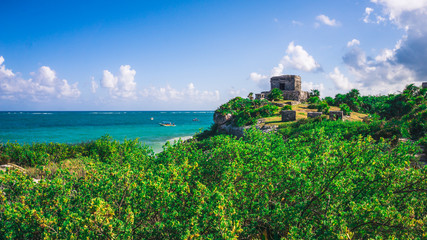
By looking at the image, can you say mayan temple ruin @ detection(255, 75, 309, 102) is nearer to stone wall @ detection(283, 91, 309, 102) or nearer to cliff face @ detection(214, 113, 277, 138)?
stone wall @ detection(283, 91, 309, 102)

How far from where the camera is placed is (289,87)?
157 feet

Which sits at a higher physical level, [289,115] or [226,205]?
[289,115]

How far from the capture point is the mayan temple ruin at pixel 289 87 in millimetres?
45681

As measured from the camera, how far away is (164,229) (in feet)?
16.9

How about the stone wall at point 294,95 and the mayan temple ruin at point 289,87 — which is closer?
the stone wall at point 294,95

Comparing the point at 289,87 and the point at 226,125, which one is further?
the point at 289,87

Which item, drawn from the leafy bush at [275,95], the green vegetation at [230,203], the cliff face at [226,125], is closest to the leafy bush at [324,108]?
the cliff face at [226,125]

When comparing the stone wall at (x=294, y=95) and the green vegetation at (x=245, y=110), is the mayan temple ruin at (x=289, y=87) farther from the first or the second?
the green vegetation at (x=245, y=110)

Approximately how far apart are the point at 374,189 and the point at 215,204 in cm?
421

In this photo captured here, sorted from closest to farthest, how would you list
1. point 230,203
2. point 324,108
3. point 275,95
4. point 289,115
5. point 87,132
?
point 230,203
point 289,115
point 324,108
point 275,95
point 87,132

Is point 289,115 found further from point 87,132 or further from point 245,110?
point 87,132

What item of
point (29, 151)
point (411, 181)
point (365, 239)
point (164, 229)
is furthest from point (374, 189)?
point (29, 151)

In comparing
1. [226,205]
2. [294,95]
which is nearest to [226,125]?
[294,95]

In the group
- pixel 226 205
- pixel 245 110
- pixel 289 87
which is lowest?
pixel 226 205
